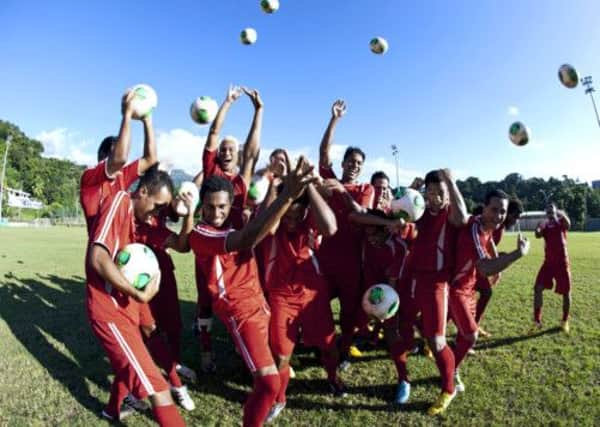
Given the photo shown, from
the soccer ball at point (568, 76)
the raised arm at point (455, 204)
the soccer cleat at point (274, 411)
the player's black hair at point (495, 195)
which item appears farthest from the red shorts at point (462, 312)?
the soccer ball at point (568, 76)

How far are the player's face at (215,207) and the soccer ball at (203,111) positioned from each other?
2.24m

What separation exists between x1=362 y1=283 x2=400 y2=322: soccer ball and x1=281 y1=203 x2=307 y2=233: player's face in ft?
3.99

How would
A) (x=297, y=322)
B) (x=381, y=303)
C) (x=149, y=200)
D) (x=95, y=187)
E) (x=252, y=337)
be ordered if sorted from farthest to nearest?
1. (x=381, y=303)
2. (x=297, y=322)
3. (x=149, y=200)
4. (x=95, y=187)
5. (x=252, y=337)

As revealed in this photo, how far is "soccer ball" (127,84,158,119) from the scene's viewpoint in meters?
4.11

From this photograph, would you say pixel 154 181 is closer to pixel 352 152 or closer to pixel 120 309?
pixel 120 309

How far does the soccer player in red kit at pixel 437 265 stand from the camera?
14.9 feet

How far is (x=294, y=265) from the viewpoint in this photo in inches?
178

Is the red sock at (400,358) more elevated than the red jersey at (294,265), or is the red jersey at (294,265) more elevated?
the red jersey at (294,265)

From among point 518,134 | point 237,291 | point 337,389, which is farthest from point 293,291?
point 518,134

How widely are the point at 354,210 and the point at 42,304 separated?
820cm

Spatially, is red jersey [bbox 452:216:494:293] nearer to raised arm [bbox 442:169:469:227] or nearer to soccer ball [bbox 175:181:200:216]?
raised arm [bbox 442:169:469:227]

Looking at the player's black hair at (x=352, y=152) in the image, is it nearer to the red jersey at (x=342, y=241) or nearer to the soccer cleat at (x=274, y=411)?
the red jersey at (x=342, y=241)

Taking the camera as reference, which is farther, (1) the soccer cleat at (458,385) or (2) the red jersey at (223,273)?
(1) the soccer cleat at (458,385)

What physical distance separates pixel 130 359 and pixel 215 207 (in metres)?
1.46
